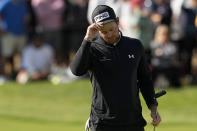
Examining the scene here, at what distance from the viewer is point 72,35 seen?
Result: 16750 mm

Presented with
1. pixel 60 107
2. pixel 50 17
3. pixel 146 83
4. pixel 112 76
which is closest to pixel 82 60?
pixel 112 76

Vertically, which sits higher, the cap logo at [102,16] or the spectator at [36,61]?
the cap logo at [102,16]

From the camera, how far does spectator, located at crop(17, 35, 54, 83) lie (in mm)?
15555

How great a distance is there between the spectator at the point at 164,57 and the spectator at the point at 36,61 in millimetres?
2658

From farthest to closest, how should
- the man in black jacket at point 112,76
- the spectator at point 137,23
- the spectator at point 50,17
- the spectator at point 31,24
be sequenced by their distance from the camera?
the spectator at point 50,17 < the spectator at point 31,24 < the spectator at point 137,23 < the man in black jacket at point 112,76

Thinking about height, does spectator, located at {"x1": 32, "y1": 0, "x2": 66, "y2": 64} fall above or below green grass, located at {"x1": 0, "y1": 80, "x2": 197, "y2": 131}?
above

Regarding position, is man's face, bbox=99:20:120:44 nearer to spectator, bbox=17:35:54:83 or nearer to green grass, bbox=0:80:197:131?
green grass, bbox=0:80:197:131

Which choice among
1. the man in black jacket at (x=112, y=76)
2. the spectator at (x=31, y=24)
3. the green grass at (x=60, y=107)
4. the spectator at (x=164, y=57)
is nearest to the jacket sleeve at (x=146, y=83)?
the man in black jacket at (x=112, y=76)

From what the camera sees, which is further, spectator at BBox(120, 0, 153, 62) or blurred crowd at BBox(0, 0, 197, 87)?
blurred crowd at BBox(0, 0, 197, 87)

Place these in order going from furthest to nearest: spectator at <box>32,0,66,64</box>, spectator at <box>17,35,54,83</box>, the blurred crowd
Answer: spectator at <box>32,0,66,64</box>
spectator at <box>17,35,54,83</box>
the blurred crowd

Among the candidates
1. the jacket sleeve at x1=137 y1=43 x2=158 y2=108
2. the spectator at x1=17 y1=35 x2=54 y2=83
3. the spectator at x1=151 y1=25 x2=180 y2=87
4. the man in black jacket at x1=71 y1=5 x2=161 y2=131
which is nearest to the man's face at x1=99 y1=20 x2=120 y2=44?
the man in black jacket at x1=71 y1=5 x2=161 y2=131

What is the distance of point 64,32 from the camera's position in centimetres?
1675

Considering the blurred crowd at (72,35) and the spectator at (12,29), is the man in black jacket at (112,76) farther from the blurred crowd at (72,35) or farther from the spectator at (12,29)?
the spectator at (12,29)

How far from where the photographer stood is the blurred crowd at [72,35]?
14703 millimetres
